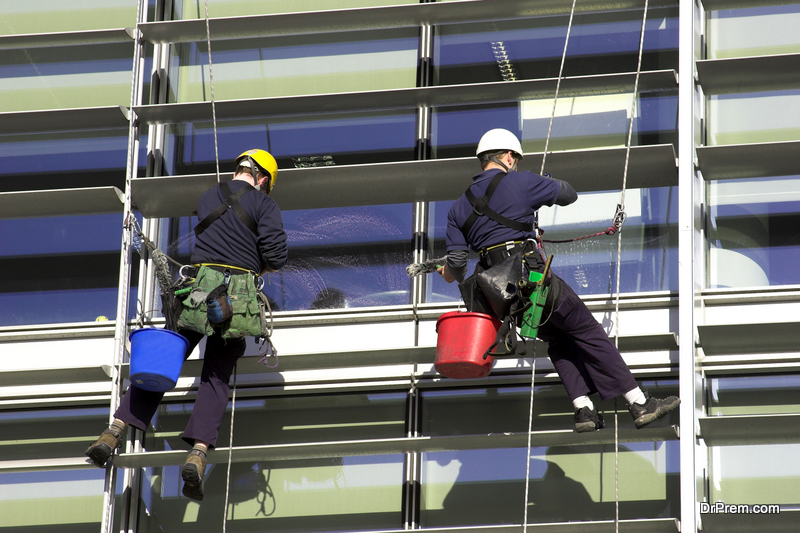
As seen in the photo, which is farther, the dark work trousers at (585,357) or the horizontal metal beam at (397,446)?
the horizontal metal beam at (397,446)

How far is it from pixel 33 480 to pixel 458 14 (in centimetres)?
460

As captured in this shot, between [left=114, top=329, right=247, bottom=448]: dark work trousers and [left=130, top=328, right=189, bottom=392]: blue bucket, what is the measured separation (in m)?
0.29

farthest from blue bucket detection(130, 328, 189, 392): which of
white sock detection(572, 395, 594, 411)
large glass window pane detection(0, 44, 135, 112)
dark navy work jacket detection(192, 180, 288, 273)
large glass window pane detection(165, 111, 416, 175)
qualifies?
large glass window pane detection(0, 44, 135, 112)

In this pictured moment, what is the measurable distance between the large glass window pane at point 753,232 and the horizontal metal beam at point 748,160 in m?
0.20

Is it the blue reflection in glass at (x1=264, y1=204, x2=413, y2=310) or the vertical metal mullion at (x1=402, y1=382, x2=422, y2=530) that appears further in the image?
the blue reflection in glass at (x1=264, y1=204, x2=413, y2=310)

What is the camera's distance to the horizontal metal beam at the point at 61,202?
8.09 m

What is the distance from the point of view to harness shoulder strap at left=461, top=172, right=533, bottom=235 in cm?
680

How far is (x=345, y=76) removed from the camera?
29.2 feet

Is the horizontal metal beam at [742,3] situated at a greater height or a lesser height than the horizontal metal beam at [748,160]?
greater

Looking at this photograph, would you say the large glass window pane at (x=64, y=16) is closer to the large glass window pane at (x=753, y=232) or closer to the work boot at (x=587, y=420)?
the large glass window pane at (x=753, y=232)

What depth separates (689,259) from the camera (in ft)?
23.5

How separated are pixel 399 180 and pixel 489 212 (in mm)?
1300

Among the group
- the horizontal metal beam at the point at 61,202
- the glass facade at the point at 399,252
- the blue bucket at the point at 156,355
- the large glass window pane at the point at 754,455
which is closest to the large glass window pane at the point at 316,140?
the glass facade at the point at 399,252

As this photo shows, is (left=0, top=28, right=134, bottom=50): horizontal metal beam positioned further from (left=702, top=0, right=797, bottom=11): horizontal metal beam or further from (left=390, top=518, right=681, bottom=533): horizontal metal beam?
(left=390, top=518, right=681, bottom=533): horizontal metal beam
